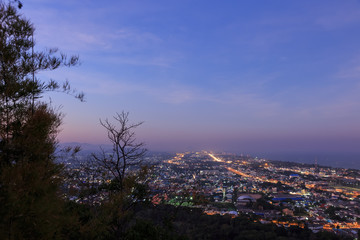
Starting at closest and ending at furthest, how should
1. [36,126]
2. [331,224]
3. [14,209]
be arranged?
[14,209] → [36,126] → [331,224]

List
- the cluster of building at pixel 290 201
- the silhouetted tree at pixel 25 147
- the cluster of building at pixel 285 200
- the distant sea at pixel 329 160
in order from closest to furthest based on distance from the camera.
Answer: the silhouetted tree at pixel 25 147 → the cluster of building at pixel 285 200 → the cluster of building at pixel 290 201 → the distant sea at pixel 329 160

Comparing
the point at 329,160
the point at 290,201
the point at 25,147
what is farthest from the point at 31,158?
the point at 329,160

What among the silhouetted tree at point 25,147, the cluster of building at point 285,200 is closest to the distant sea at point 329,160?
the cluster of building at point 285,200

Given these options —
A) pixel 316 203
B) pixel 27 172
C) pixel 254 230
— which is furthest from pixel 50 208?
pixel 316 203

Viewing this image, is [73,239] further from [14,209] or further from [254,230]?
[254,230]

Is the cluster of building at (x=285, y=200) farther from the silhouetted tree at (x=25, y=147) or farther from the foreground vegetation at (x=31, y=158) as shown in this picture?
the silhouetted tree at (x=25, y=147)

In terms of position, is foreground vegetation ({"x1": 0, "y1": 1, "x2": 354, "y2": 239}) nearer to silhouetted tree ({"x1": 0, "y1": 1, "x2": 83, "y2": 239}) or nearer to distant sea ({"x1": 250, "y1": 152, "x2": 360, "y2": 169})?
silhouetted tree ({"x1": 0, "y1": 1, "x2": 83, "y2": 239})

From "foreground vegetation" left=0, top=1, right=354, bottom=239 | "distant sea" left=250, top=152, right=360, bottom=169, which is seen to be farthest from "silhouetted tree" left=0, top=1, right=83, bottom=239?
"distant sea" left=250, top=152, right=360, bottom=169

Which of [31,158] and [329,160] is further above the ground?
[31,158]

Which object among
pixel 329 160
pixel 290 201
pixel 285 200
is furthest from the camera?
pixel 329 160

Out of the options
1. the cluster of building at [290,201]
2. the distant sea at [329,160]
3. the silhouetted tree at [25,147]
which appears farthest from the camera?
the distant sea at [329,160]

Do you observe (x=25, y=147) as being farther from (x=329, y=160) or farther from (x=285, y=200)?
(x=329, y=160)
